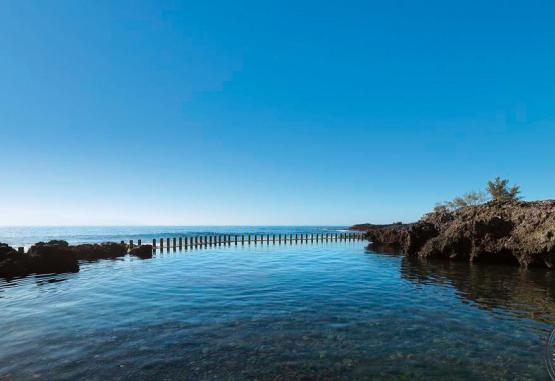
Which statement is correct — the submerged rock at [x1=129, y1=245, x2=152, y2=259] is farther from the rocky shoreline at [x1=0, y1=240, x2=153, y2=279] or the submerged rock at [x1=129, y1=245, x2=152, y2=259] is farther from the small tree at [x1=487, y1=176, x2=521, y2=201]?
the small tree at [x1=487, y1=176, x2=521, y2=201]

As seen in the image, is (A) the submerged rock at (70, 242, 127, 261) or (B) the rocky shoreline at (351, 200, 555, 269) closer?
(B) the rocky shoreline at (351, 200, 555, 269)

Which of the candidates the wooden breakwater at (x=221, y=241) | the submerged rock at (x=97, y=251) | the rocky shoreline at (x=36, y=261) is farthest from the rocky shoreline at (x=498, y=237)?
the submerged rock at (x=97, y=251)

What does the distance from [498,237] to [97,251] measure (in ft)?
129

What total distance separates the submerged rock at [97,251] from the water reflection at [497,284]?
98.1ft

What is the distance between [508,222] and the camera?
28.8 meters

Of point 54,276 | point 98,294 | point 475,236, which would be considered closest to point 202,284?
point 98,294

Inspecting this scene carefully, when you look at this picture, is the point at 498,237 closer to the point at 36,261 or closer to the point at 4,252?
the point at 36,261

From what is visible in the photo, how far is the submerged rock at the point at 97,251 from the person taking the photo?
3350cm

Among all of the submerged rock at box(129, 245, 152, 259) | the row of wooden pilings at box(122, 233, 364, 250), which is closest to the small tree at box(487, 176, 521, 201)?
the row of wooden pilings at box(122, 233, 364, 250)

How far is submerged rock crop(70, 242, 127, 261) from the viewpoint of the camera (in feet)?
110

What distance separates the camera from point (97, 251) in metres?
34.5

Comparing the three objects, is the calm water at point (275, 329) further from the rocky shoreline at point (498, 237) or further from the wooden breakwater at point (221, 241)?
the wooden breakwater at point (221, 241)

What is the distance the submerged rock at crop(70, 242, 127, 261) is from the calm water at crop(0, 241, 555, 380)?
14198 millimetres

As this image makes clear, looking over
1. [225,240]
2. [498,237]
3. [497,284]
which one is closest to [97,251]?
[225,240]
